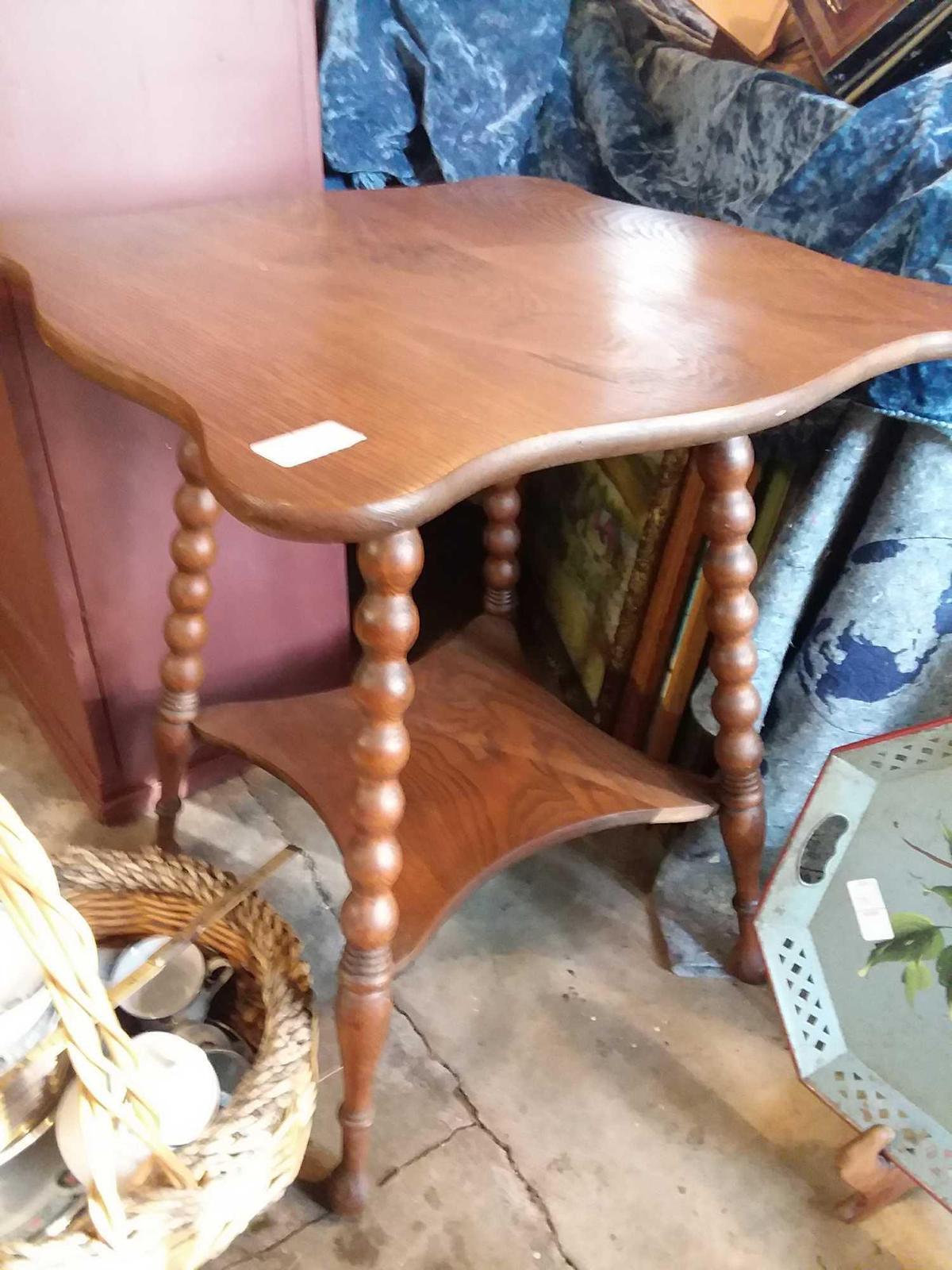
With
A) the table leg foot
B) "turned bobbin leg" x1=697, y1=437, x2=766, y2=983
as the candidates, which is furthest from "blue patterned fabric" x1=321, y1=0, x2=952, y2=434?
the table leg foot

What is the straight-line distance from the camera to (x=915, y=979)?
0.77 metres

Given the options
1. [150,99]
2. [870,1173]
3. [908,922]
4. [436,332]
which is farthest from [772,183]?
[870,1173]

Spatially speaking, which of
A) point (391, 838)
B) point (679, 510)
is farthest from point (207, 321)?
point (679, 510)

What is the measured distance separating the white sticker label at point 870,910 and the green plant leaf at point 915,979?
27mm

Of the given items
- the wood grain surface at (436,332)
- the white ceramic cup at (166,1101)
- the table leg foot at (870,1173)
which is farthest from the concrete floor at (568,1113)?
the wood grain surface at (436,332)

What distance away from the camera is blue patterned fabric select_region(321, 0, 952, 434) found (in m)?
0.76

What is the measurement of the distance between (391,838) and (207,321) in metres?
0.35

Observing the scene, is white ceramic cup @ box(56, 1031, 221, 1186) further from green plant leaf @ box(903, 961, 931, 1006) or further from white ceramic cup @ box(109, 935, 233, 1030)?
green plant leaf @ box(903, 961, 931, 1006)

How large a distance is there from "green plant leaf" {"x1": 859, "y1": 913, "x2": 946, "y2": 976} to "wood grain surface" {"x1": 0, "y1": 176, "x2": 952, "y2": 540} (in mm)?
432

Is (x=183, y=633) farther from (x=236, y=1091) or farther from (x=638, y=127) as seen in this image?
(x=638, y=127)

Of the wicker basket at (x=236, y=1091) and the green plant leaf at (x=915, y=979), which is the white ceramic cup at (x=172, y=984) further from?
the green plant leaf at (x=915, y=979)

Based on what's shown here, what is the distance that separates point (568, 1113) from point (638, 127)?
0.97 m

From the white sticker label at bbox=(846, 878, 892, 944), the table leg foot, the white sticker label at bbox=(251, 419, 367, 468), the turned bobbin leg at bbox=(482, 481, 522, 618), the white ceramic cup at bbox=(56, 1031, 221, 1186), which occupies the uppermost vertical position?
the white sticker label at bbox=(251, 419, 367, 468)

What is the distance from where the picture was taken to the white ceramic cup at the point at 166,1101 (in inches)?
25.2
